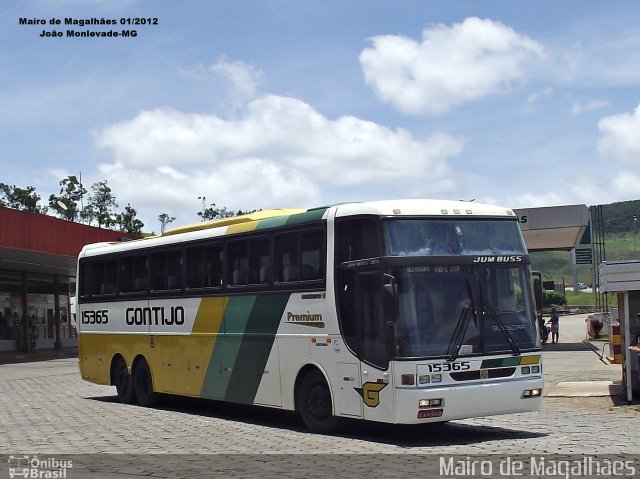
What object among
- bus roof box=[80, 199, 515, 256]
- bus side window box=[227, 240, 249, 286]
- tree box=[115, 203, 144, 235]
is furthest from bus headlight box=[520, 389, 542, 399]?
tree box=[115, 203, 144, 235]

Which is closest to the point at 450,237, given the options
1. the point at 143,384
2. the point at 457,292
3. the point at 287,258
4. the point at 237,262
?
the point at 457,292

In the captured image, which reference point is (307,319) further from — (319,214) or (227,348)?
(227,348)

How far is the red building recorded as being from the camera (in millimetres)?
36219

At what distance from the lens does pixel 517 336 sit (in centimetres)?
1333

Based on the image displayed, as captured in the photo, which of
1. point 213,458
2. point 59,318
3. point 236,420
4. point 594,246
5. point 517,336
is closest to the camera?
point 213,458

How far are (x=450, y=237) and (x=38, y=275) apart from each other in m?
40.0

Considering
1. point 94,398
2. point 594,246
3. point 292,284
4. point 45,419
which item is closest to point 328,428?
point 292,284

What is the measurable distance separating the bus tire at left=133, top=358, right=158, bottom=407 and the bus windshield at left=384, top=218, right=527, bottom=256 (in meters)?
8.32

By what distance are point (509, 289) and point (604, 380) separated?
10114 millimetres

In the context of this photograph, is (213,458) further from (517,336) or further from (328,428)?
(517,336)

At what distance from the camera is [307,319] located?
14375mm

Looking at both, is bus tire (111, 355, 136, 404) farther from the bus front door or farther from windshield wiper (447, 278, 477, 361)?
windshield wiper (447, 278, 477, 361)

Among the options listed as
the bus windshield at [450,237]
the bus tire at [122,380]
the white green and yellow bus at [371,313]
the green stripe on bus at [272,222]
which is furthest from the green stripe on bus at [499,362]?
the bus tire at [122,380]

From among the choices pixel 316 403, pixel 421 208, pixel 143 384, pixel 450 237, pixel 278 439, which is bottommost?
pixel 278 439
